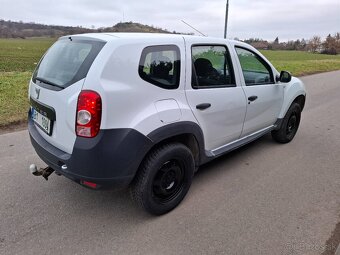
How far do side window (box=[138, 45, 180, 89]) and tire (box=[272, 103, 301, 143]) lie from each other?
2.60 metres

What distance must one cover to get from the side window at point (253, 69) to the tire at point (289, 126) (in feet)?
2.81

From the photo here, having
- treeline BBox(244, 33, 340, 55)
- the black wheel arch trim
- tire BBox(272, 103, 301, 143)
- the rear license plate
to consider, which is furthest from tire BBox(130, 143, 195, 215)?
treeline BBox(244, 33, 340, 55)

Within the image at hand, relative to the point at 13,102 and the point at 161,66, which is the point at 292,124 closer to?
the point at 161,66

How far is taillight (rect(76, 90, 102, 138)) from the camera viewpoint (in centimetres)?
232

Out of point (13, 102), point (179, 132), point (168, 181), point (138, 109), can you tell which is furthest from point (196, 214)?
point (13, 102)

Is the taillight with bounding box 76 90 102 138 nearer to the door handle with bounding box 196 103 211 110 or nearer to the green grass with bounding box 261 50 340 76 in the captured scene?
the door handle with bounding box 196 103 211 110

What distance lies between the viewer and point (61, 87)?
258 cm

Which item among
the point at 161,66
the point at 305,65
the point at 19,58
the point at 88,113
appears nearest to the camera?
the point at 88,113

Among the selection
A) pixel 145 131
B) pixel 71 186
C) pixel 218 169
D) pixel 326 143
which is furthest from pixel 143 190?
pixel 326 143

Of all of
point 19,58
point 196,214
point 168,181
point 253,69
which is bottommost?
point 196,214

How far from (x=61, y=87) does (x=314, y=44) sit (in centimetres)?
9484

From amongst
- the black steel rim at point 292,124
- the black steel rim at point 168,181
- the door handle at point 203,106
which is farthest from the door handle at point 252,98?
the black steel rim at point 292,124

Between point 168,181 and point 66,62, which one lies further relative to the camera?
point 168,181

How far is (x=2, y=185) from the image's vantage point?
334 cm
